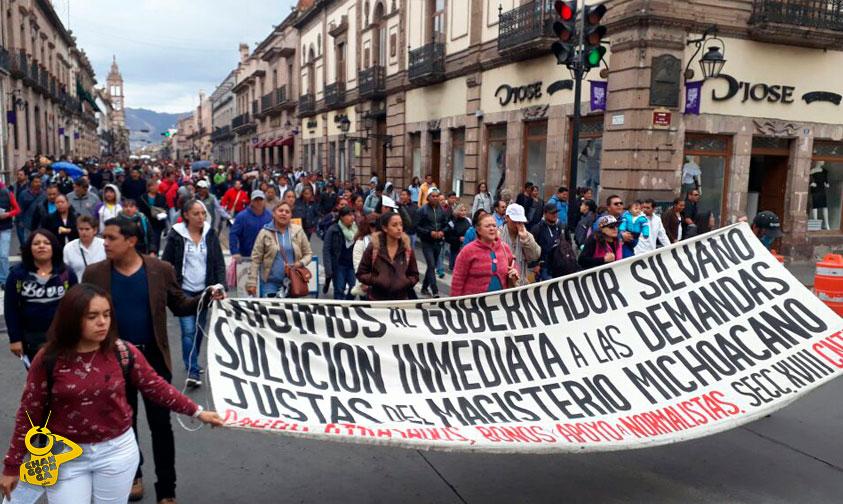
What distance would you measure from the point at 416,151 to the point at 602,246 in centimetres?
1979

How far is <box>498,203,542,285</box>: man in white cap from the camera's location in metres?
7.04

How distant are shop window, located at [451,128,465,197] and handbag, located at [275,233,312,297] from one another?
1511cm

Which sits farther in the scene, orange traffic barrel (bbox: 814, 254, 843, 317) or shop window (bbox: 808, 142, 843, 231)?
shop window (bbox: 808, 142, 843, 231)

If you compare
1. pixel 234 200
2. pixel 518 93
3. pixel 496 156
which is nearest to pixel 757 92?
pixel 518 93

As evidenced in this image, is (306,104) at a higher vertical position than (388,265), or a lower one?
higher

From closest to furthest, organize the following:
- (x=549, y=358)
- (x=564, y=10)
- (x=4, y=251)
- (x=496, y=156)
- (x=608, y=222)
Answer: (x=549, y=358) → (x=608, y=222) → (x=564, y=10) → (x=4, y=251) → (x=496, y=156)

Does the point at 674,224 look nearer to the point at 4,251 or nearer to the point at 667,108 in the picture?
the point at 667,108

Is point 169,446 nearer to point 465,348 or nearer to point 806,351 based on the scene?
point 465,348

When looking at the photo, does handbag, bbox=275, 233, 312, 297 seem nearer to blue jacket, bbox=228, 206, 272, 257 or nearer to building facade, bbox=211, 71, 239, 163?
blue jacket, bbox=228, 206, 272, 257

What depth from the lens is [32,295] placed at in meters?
4.63

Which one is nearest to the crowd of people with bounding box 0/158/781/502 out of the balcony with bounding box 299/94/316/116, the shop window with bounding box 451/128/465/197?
the shop window with bounding box 451/128/465/197

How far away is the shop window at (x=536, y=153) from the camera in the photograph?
699 inches

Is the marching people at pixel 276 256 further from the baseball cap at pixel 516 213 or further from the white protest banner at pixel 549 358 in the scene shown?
the white protest banner at pixel 549 358

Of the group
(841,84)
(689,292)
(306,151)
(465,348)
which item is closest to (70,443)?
(465,348)
